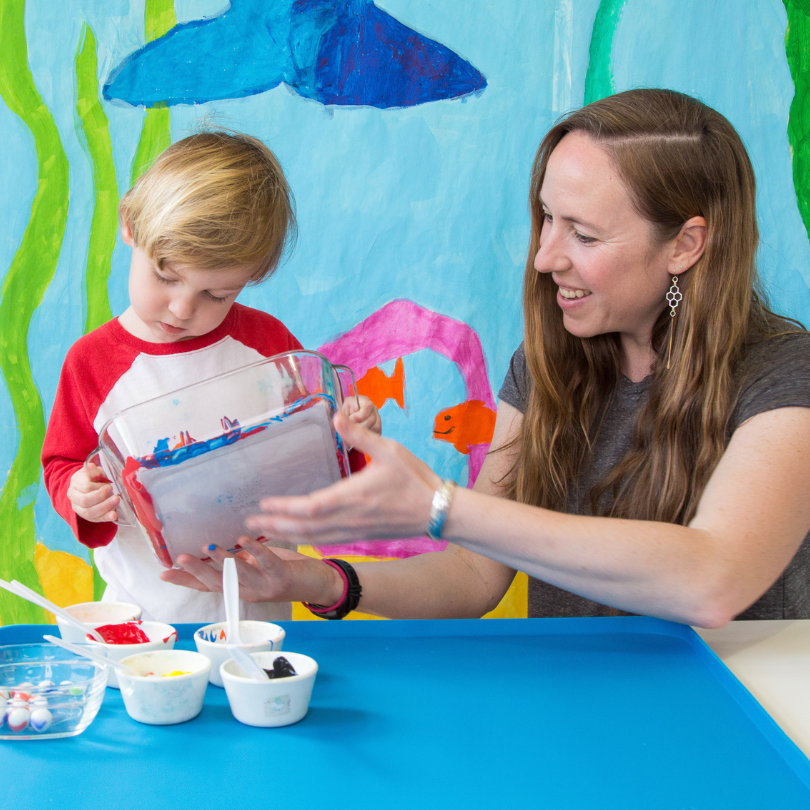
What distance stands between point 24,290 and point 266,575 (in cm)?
114

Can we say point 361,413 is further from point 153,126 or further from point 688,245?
point 153,126

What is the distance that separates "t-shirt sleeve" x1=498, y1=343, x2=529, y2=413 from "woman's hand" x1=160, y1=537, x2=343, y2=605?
0.44 metres

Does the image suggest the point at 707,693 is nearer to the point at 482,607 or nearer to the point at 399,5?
the point at 482,607

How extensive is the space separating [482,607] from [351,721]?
0.48 metres

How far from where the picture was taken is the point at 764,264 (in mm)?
1760

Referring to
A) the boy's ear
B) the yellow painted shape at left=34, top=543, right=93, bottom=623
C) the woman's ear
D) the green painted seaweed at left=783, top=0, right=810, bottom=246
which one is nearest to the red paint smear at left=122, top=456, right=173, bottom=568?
the boy's ear

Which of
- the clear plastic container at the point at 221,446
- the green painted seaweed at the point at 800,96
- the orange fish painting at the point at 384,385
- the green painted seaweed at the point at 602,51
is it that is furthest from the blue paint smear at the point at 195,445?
the green painted seaweed at the point at 800,96

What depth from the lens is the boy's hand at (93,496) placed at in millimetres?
947

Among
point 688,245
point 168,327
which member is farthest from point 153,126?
point 688,245

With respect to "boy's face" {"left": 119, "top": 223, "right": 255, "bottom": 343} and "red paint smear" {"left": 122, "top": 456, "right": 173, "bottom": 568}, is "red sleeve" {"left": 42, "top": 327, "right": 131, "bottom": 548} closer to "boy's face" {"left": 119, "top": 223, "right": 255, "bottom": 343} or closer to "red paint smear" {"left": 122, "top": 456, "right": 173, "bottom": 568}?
"boy's face" {"left": 119, "top": 223, "right": 255, "bottom": 343}

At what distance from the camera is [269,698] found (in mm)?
655

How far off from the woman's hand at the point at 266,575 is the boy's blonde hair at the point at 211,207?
0.39 m

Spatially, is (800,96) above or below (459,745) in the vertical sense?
above

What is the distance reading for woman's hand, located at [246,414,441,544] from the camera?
735 millimetres
